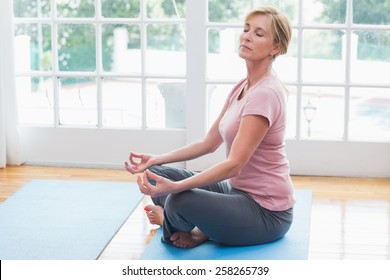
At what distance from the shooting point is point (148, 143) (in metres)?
4.65

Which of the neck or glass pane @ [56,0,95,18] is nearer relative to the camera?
the neck

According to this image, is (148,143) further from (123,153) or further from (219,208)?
(219,208)

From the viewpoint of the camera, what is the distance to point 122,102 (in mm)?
4688

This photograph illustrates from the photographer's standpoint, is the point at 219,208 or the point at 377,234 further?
the point at 377,234

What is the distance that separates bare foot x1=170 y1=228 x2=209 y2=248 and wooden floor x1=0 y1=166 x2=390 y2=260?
0.16m

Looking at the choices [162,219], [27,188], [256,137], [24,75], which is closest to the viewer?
[256,137]

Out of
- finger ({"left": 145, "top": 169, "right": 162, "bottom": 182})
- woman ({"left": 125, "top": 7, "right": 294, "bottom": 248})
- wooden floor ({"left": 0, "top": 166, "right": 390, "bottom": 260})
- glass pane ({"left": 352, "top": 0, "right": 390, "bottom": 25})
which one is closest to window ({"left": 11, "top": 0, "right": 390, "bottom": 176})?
glass pane ({"left": 352, "top": 0, "right": 390, "bottom": 25})

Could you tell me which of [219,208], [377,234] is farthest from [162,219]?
[377,234]

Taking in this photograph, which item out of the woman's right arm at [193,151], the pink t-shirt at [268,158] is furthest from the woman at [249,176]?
the woman's right arm at [193,151]

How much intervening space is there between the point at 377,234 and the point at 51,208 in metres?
1.52

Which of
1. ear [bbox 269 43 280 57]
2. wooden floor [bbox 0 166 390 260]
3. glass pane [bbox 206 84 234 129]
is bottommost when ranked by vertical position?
wooden floor [bbox 0 166 390 260]

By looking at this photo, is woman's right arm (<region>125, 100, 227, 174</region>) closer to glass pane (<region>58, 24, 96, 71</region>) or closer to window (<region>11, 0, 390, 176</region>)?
window (<region>11, 0, 390, 176</region>)

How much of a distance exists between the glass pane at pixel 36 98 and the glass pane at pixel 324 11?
1553mm

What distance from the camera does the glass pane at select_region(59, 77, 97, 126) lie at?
Result: 185 inches
